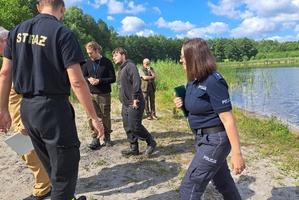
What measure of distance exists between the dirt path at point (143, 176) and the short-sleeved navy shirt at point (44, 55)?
78.8 inches

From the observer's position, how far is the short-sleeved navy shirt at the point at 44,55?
7.23 feet

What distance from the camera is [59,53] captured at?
2232 millimetres

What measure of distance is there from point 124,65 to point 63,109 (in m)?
2.92

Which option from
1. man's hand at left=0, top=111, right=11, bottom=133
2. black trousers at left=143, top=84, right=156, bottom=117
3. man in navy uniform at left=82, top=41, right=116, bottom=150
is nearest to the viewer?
man's hand at left=0, top=111, right=11, bottom=133

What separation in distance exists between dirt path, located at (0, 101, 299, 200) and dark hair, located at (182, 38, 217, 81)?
193cm

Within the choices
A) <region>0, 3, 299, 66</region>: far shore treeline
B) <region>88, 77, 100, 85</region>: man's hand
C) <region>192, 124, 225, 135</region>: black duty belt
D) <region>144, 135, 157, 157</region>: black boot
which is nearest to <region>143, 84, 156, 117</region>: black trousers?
<region>144, 135, 157, 157</region>: black boot

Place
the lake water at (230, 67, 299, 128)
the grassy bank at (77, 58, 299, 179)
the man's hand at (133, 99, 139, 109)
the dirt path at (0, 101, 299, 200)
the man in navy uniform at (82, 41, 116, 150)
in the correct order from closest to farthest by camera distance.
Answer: the dirt path at (0, 101, 299, 200), the man's hand at (133, 99, 139, 109), the grassy bank at (77, 58, 299, 179), the man in navy uniform at (82, 41, 116, 150), the lake water at (230, 67, 299, 128)

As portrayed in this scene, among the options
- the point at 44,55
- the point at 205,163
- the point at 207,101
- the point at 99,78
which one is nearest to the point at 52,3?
the point at 44,55

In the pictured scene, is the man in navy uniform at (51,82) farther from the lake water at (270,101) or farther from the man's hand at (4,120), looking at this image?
the lake water at (270,101)

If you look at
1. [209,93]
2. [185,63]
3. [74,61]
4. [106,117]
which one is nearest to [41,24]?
[74,61]

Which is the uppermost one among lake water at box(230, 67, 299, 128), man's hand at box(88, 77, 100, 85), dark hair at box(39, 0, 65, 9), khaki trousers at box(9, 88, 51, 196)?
dark hair at box(39, 0, 65, 9)

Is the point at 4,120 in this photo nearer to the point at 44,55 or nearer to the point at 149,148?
the point at 44,55

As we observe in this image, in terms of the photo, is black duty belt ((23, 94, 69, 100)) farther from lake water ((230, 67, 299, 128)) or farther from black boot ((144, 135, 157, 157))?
lake water ((230, 67, 299, 128))

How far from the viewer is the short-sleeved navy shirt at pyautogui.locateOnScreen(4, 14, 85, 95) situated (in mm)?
2203
